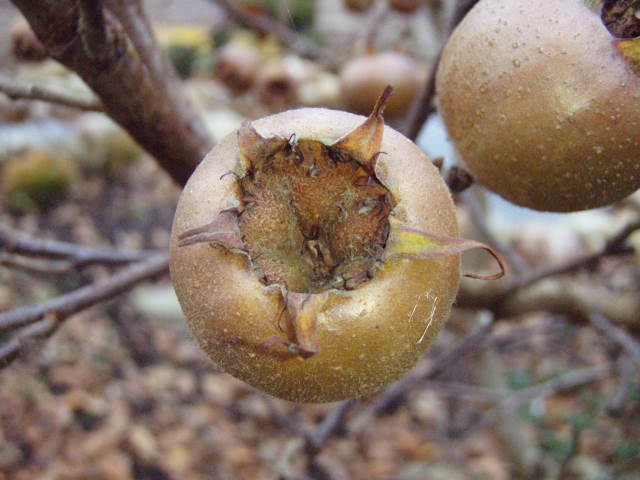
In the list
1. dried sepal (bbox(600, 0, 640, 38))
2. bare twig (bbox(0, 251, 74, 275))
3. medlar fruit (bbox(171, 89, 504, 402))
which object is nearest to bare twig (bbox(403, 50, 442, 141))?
dried sepal (bbox(600, 0, 640, 38))

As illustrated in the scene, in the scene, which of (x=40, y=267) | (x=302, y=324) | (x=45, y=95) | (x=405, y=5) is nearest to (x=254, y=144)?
(x=302, y=324)

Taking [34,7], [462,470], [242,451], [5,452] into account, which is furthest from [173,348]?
[34,7]

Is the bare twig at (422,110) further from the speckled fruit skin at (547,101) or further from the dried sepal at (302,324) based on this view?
the dried sepal at (302,324)

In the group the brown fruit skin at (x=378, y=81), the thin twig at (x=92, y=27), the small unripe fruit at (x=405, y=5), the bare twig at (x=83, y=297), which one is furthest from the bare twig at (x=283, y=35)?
the thin twig at (x=92, y=27)

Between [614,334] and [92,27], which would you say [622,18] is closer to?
[92,27]

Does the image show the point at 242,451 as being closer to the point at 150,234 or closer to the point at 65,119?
the point at 150,234

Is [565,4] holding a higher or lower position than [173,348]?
higher
